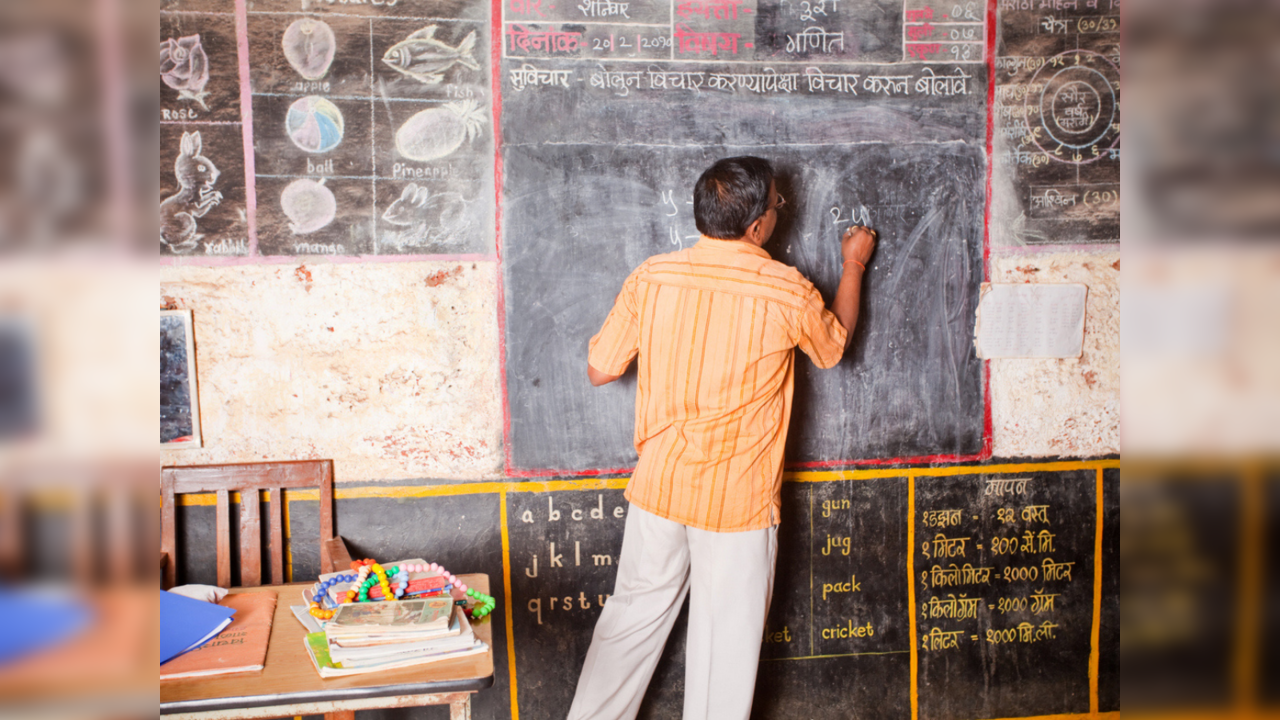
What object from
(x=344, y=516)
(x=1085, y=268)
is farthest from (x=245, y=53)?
(x=1085, y=268)

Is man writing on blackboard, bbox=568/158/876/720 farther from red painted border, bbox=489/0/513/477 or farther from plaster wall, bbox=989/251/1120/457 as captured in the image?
plaster wall, bbox=989/251/1120/457

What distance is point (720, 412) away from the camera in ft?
7.77

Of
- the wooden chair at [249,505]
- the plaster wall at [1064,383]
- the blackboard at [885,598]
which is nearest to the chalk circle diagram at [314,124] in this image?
the wooden chair at [249,505]

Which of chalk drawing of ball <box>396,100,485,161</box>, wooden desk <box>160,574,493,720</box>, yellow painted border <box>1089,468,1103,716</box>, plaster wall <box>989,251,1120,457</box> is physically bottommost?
yellow painted border <box>1089,468,1103,716</box>

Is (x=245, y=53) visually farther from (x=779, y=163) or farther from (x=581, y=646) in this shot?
(x=581, y=646)

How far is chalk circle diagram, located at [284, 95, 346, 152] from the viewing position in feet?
9.02

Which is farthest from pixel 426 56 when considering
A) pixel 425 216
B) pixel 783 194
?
pixel 783 194

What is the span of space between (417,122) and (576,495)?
1.46m

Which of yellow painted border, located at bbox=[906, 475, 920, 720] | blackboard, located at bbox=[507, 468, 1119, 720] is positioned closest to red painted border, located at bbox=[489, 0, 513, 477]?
blackboard, located at bbox=[507, 468, 1119, 720]

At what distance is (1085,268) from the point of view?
3150mm

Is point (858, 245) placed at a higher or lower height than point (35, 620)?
higher

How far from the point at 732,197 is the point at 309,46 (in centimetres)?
158

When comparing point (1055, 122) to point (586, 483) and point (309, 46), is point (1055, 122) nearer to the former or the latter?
point (586, 483)

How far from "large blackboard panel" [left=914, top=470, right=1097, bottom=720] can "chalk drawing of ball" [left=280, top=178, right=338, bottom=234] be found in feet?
7.99
